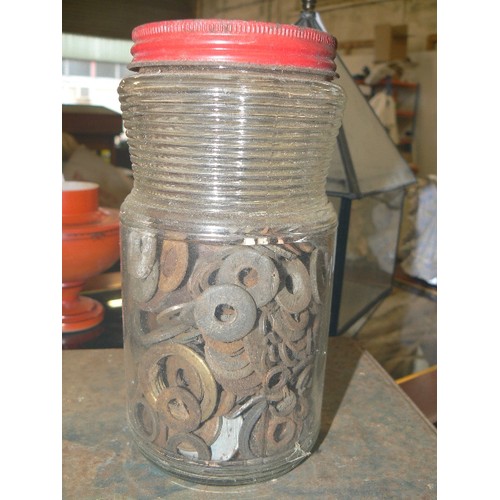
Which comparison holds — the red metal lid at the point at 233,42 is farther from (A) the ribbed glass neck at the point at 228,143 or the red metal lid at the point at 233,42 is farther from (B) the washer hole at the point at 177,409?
(B) the washer hole at the point at 177,409

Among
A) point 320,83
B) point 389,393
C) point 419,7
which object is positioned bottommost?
point 389,393

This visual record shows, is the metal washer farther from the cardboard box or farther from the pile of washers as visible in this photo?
the cardboard box

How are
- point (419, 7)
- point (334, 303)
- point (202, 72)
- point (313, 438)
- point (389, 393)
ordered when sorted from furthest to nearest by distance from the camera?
point (419, 7) < point (334, 303) < point (389, 393) < point (313, 438) < point (202, 72)

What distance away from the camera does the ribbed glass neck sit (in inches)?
20.4

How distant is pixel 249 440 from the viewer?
0.58m

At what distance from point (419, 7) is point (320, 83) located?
14.3 feet

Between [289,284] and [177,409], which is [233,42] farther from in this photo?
[177,409]

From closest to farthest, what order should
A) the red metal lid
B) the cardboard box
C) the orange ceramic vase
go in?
the red metal lid, the orange ceramic vase, the cardboard box

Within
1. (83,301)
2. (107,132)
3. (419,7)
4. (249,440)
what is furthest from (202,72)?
(419,7)

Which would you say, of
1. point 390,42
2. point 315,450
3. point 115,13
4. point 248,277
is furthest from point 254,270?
point 115,13

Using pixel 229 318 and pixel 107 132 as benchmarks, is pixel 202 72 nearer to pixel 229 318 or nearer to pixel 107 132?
pixel 229 318

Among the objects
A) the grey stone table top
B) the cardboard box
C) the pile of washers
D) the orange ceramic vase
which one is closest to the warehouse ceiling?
the cardboard box

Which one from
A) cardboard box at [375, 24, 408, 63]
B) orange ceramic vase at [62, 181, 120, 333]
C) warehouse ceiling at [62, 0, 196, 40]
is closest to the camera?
orange ceramic vase at [62, 181, 120, 333]

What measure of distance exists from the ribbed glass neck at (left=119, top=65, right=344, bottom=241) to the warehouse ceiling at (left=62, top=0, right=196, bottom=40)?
22.6 ft
